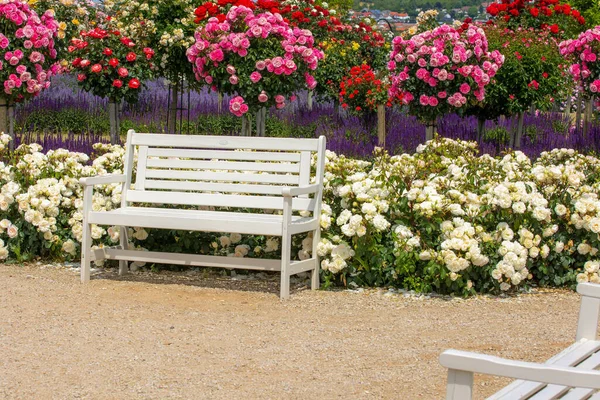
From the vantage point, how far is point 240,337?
4441 millimetres

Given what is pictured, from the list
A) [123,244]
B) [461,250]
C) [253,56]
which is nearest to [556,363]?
[461,250]

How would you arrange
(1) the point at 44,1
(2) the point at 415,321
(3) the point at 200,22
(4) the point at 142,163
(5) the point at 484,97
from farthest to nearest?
(1) the point at 44,1 < (3) the point at 200,22 < (5) the point at 484,97 < (4) the point at 142,163 < (2) the point at 415,321

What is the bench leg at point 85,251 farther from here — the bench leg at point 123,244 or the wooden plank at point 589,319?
the wooden plank at point 589,319

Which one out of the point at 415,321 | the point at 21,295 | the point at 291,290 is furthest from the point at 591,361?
the point at 21,295

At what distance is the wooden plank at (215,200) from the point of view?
5.75 metres

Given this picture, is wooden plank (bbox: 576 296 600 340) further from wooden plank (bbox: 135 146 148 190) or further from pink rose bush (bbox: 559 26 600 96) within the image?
pink rose bush (bbox: 559 26 600 96)

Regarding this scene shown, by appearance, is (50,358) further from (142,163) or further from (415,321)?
(142,163)

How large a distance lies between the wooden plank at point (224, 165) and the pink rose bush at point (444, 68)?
3644mm

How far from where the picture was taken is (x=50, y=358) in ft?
13.3

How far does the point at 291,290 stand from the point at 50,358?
1922 millimetres

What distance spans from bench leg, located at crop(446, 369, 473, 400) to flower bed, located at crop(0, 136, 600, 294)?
3.09 meters

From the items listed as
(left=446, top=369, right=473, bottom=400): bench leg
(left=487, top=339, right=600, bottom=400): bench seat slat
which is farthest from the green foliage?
(left=446, top=369, right=473, bottom=400): bench leg

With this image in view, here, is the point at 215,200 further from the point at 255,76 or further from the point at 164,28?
the point at 164,28

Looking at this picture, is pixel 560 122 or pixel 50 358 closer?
pixel 50 358
